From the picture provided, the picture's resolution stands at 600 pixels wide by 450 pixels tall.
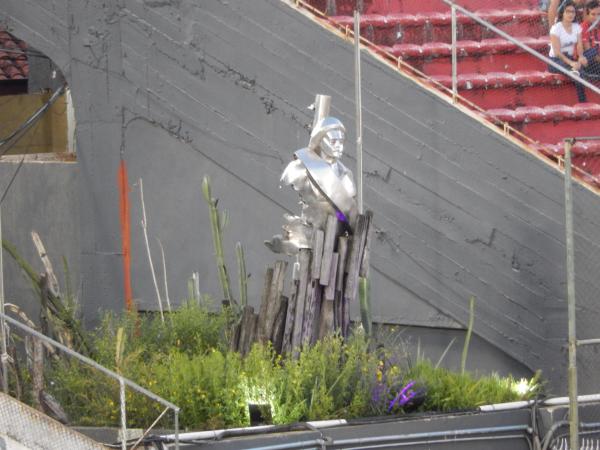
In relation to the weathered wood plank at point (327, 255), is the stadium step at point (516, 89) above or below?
above

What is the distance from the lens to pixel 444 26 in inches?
519

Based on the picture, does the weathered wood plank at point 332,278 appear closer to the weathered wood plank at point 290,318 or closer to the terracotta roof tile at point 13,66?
the weathered wood plank at point 290,318

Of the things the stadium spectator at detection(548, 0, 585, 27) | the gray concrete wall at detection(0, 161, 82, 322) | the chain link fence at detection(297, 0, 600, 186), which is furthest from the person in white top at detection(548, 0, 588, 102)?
the gray concrete wall at detection(0, 161, 82, 322)

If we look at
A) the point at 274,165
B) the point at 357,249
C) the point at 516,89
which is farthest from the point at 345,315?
the point at 516,89

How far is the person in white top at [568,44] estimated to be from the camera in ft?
42.0

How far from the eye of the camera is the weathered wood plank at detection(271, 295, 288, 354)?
403 inches

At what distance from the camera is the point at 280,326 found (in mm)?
10289

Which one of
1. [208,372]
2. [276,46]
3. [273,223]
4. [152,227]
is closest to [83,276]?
[152,227]

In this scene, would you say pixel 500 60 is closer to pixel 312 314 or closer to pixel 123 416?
pixel 312 314

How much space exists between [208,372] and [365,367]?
3.43ft

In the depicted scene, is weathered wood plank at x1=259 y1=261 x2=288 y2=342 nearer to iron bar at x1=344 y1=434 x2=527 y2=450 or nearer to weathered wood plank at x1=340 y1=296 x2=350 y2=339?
weathered wood plank at x1=340 y1=296 x2=350 y2=339

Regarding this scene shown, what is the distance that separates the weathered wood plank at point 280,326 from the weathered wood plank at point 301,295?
11 cm

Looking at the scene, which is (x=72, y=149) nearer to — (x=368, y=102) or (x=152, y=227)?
(x=152, y=227)

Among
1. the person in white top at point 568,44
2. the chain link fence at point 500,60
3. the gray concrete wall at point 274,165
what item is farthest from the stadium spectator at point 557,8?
the gray concrete wall at point 274,165
